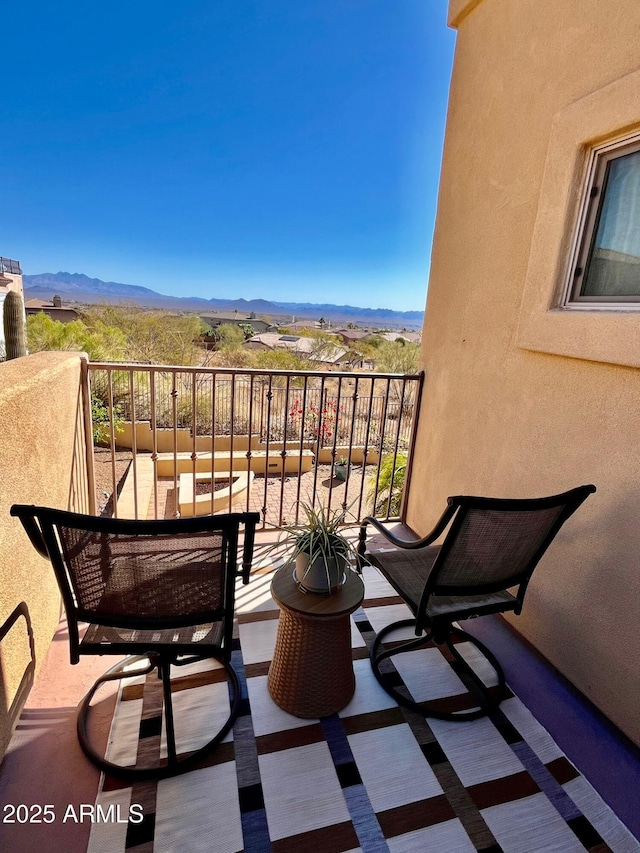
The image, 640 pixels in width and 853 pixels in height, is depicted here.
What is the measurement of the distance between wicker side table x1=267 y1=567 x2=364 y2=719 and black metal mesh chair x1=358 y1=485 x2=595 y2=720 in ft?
0.81

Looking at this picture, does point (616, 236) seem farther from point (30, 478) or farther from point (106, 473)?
point (106, 473)

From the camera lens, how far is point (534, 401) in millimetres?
1951

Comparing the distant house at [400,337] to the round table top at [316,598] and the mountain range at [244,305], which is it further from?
the mountain range at [244,305]

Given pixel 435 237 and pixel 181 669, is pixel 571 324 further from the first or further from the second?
pixel 181 669

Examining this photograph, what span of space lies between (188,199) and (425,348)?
56984mm

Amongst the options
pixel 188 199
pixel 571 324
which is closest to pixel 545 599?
pixel 571 324

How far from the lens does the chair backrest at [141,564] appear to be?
1.01 meters

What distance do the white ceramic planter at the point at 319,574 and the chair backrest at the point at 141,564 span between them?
30 centimetres

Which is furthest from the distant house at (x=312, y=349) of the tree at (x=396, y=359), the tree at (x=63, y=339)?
the tree at (x=63, y=339)

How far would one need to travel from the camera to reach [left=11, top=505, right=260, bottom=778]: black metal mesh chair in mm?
1027

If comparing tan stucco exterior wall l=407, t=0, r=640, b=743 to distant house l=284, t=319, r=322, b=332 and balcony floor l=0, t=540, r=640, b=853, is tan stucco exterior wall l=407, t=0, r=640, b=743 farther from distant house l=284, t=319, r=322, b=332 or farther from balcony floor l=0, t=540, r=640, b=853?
distant house l=284, t=319, r=322, b=332

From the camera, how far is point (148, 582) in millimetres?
1146

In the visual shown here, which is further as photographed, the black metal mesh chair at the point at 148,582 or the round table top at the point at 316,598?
the round table top at the point at 316,598

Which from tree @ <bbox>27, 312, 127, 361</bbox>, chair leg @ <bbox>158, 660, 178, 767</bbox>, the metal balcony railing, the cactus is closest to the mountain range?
tree @ <bbox>27, 312, 127, 361</bbox>
